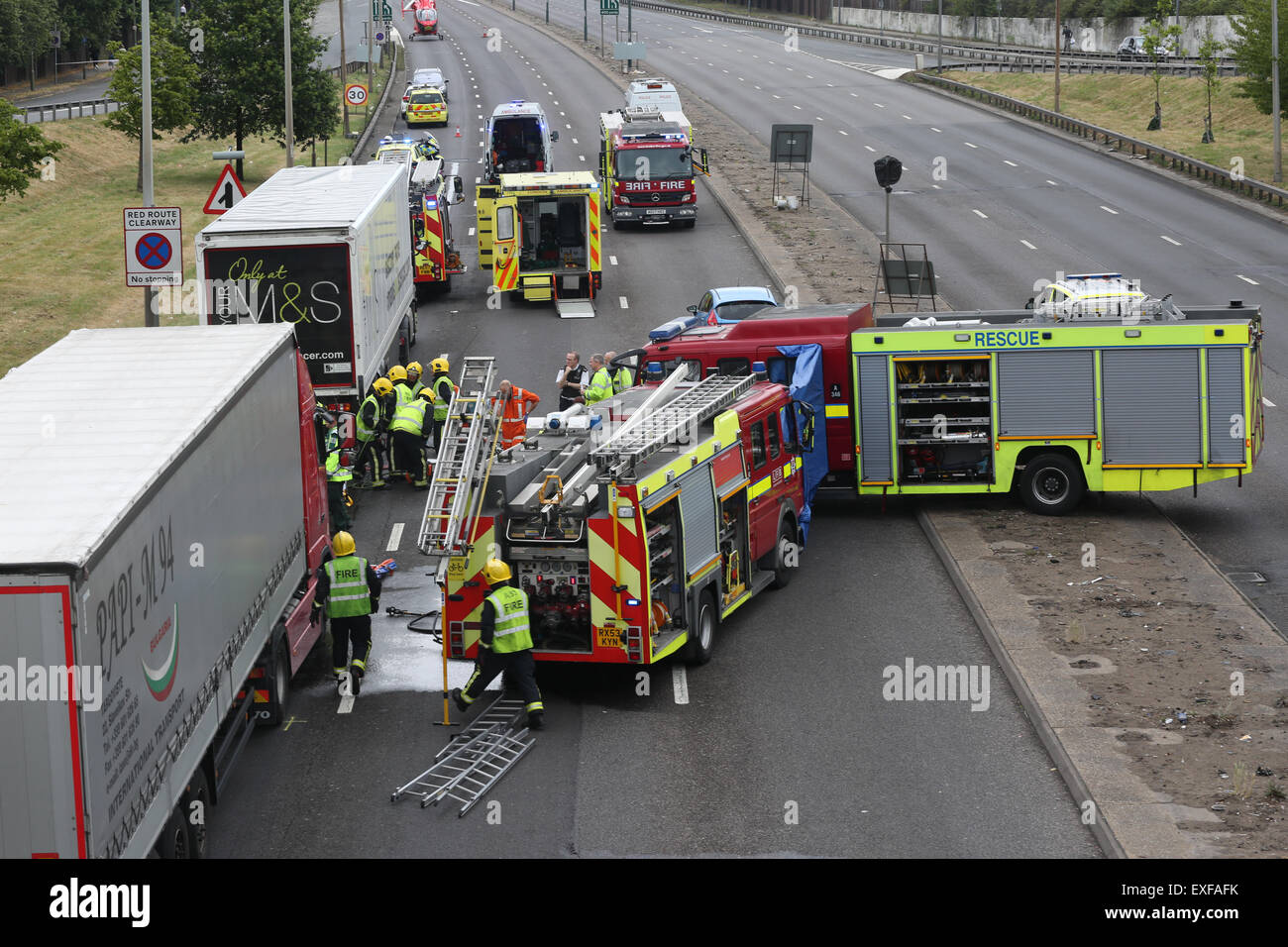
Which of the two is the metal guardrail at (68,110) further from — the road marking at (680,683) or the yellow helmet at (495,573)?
the yellow helmet at (495,573)

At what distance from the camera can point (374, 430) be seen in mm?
24203

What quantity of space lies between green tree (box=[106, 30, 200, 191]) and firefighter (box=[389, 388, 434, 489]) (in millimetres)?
31790

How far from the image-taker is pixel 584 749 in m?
14.7

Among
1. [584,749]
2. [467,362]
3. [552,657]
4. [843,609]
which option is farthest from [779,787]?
[467,362]

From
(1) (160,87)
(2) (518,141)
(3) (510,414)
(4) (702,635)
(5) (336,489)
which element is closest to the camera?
(4) (702,635)

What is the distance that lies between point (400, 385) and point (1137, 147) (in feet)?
131

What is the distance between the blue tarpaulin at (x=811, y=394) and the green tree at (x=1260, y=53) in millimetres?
37380

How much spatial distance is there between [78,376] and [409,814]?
4565 mm

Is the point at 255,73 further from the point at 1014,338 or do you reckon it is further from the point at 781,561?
the point at 781,561

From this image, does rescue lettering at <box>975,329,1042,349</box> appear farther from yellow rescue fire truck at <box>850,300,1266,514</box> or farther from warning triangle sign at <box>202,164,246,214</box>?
warning triangle sign at <box>202,164,246,214</box>

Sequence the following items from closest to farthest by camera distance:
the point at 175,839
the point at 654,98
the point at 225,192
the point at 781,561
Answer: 1. the point at 175,839
2. the point at 781,561
3. the point at 225,192
4. the point at 654,98

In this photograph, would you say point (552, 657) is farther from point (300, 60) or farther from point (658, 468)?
point (300, 60)

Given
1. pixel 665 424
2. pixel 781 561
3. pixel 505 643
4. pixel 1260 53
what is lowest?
pixel 781 561

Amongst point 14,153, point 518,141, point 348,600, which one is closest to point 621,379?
point 348,600
